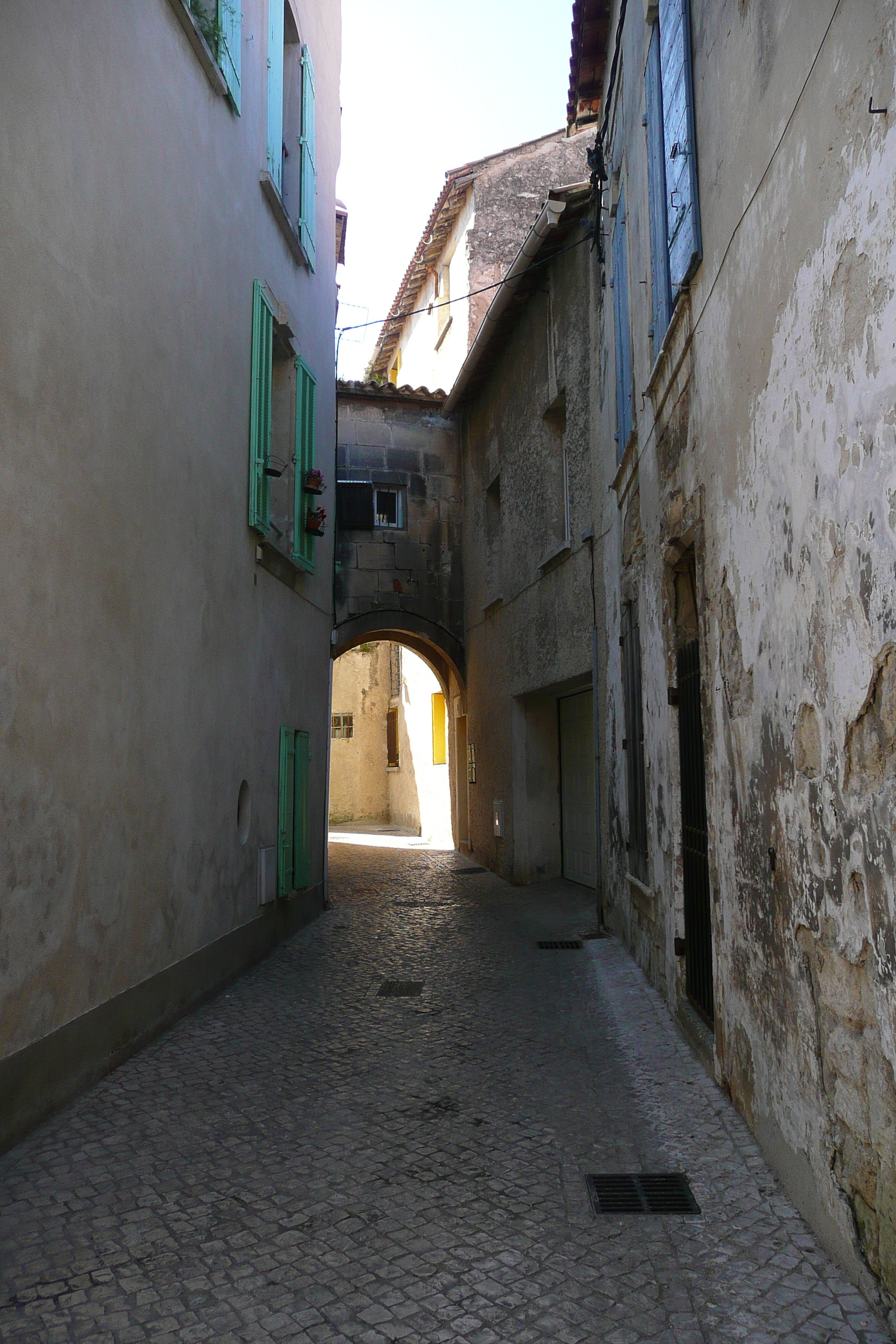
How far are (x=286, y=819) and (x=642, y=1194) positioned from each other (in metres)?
5.08

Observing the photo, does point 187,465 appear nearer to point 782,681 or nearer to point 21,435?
point 21,435

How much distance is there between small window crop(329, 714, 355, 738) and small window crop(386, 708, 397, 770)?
2.63 feet

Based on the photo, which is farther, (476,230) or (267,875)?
(476,230)

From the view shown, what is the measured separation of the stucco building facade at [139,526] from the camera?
3611 millimetres

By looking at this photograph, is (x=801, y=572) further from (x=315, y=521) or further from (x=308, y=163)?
(x=308, y=163)

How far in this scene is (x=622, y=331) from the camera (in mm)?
6602

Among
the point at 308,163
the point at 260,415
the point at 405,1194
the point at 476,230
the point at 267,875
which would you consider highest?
the point at 476,230

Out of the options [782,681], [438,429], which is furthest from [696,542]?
[438,429]

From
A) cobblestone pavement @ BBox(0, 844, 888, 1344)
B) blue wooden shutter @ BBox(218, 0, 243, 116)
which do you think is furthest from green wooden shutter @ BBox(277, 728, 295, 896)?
blue wooden shutter @ BBox(218, 0, 243, 116)

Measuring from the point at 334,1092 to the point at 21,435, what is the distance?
9.77ft

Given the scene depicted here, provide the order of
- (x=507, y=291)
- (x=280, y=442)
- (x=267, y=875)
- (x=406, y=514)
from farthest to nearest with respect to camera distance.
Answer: (x=406, y=514) < (x=507, y=291) < (x=280, y=442) < (x=267, y=875)

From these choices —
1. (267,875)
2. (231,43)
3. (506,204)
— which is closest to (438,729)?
(506,204)

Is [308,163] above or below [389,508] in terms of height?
above

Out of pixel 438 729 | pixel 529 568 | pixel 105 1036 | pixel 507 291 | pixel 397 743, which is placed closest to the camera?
pixel 105 1036
